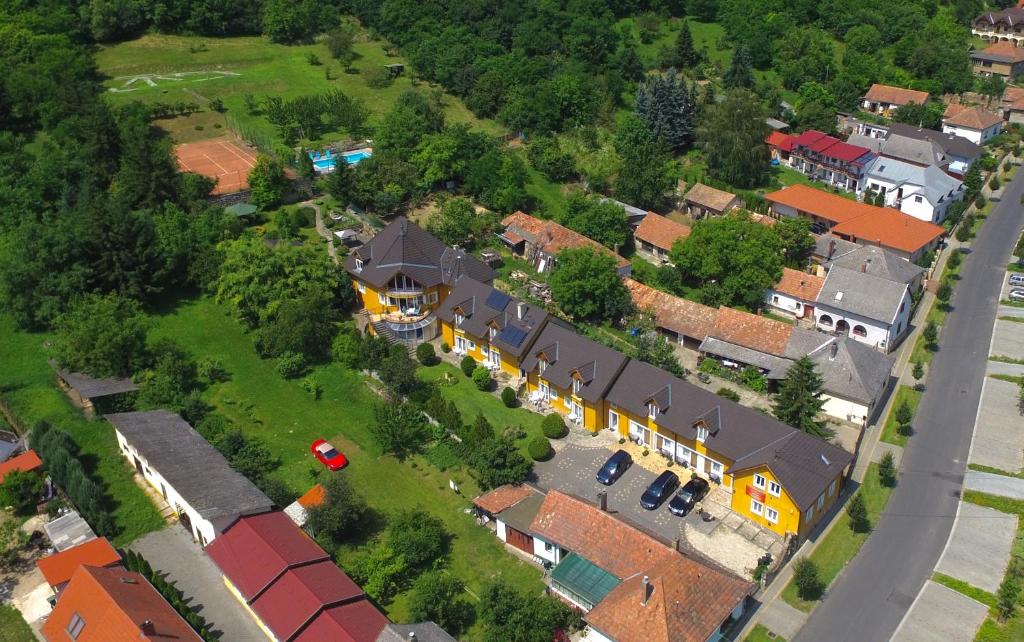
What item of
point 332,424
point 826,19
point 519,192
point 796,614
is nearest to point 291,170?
point 519,192

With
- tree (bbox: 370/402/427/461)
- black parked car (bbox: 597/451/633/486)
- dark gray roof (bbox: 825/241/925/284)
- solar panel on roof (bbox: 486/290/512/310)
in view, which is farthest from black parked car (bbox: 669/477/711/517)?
dark gray roof (bbox: 825/241/925/284)

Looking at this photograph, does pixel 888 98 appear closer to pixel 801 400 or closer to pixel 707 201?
pixel 707 201

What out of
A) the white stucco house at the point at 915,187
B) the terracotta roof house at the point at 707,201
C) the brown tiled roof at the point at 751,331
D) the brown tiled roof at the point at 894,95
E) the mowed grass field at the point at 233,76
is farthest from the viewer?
the brown tiled roof at the point at 894,95

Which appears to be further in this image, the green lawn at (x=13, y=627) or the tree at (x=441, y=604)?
the green lawn at (x=13, y=627)

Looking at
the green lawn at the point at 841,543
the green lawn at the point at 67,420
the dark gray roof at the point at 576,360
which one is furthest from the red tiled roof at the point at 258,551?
the green lawn at the point at 841,543

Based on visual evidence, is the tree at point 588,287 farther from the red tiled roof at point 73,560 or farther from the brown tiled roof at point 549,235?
the red tiled roof at point 73,560
